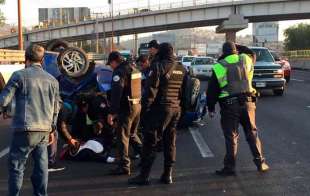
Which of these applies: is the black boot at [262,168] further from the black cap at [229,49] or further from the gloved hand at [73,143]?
the gloved hand at [73,143]

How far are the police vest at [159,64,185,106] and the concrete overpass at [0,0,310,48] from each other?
181 feet

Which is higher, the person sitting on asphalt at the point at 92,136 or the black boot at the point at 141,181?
the person sitting on asphalt at the point at 92,136

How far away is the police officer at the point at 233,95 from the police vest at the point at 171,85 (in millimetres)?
846

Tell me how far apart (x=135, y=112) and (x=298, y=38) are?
102 m

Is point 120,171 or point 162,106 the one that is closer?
point 162,106

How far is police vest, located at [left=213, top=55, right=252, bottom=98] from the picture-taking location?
24.9ft

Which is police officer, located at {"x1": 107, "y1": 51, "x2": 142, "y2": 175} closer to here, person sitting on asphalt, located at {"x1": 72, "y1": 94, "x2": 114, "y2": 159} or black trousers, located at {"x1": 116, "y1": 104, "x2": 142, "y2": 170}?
black trousers, located at {"x1": 116, "y1": 104, "x2": 142, "y2": 170}

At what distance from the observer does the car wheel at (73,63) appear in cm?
1047

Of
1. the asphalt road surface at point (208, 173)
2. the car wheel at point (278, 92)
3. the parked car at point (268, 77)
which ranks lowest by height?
the asphalt road surface at point (208, 173)

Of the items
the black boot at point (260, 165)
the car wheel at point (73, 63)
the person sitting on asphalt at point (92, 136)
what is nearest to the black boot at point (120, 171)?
the person sitting on asphalt at point (92, 136)

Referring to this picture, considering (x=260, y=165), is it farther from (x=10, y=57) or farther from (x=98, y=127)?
(x=10, y=57)

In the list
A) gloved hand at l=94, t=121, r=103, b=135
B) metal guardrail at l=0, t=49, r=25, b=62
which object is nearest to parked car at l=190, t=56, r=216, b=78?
metal guardrail at l=0, t=49, r=25, b=62

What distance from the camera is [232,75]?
25.0ft

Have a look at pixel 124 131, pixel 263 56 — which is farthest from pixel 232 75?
pixel 263 56
